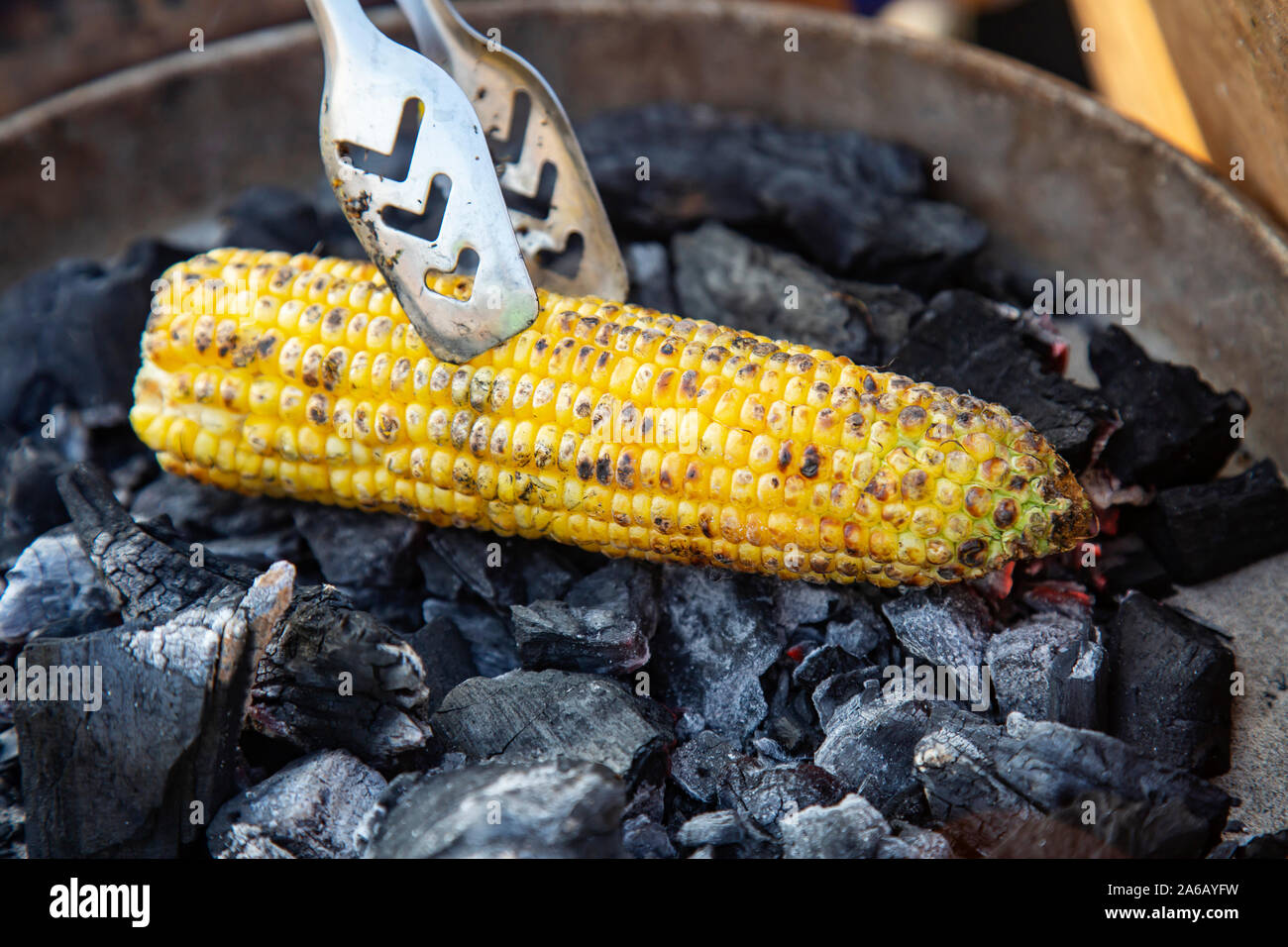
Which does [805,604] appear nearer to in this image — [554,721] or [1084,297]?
[554,721]

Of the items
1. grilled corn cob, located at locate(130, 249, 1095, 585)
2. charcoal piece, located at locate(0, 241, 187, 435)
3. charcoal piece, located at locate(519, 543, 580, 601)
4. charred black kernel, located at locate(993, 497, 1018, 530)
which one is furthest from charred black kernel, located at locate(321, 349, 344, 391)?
charred black kernel, located at locate(993, 497, 1018, 530)

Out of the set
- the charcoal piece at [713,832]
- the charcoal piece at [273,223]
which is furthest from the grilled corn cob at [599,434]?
the charcoal piece at [273,223]

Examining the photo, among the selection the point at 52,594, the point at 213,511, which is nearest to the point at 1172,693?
the point at 213,511

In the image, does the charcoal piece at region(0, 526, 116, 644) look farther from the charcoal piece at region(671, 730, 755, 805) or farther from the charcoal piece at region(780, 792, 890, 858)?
the charcoal piece at region(780, 792, 890, 858)

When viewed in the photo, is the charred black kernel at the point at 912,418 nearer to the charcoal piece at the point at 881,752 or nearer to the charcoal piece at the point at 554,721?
the charcoal piece at the point at 881,752

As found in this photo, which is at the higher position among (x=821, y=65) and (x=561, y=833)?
(x=821, y=65)
